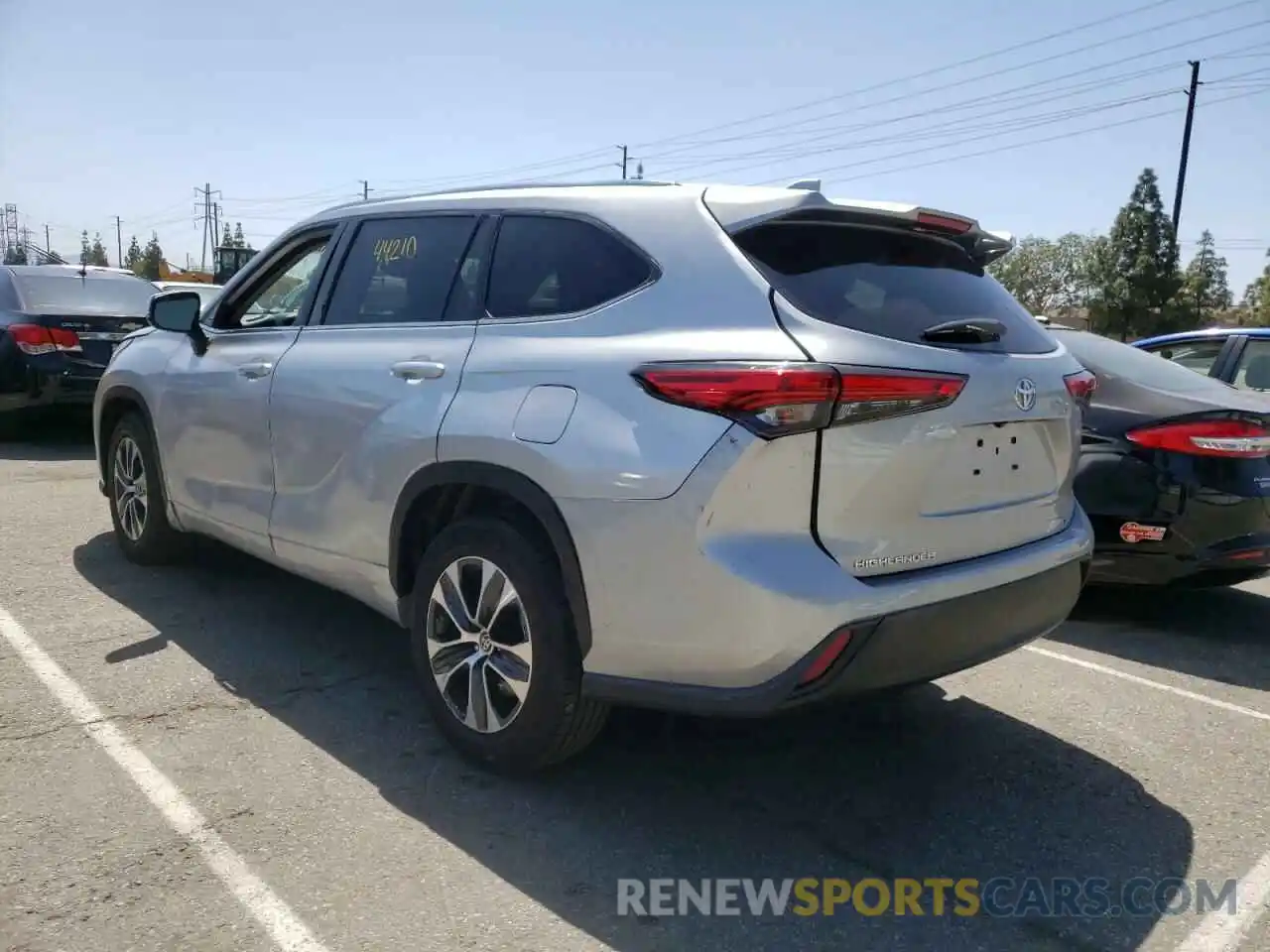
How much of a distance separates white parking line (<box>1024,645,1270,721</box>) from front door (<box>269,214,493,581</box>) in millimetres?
2472

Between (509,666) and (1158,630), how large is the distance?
3.69 metres

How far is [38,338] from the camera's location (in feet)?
29.2

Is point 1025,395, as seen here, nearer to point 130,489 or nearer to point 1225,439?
point 1225,439

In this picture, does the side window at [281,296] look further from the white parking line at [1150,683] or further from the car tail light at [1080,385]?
the white parking line at [1150,683]

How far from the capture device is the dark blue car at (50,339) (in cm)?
891

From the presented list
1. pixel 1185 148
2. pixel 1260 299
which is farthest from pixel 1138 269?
pixel 1260 299

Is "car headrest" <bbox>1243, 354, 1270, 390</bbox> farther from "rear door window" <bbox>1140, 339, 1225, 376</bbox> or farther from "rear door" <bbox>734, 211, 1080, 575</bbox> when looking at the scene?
"rear door" <bbox>734, 211, 1080, 575</bbox>

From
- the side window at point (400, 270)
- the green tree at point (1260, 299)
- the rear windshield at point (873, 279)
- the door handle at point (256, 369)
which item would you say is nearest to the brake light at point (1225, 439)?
the rear windshield at point (873, 279)

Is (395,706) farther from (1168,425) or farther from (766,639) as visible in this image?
(1168,425)

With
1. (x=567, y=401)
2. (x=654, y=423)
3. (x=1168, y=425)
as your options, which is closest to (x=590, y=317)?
(x=567, y=401)

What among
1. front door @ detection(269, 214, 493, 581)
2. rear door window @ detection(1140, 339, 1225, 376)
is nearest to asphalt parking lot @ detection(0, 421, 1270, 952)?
front door @ detection(269, 214, 493, 581)

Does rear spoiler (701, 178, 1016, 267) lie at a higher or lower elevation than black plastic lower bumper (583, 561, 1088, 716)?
higher

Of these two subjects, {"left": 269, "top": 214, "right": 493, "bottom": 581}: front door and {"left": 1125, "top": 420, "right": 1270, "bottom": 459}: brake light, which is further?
{"left": 1125, "top": 420, "right": 1270, "bottom": 459}: brake light

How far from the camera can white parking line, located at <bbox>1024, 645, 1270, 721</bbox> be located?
4.19m
